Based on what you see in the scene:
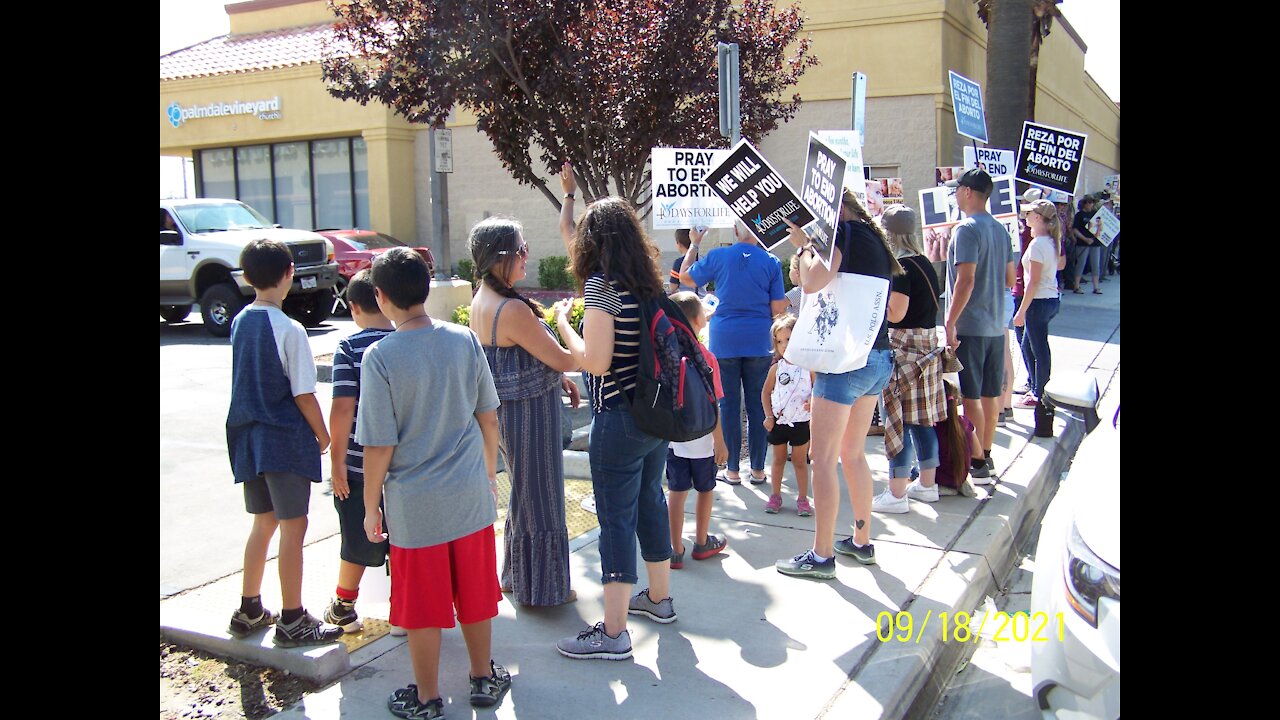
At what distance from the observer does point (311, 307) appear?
1595 cm

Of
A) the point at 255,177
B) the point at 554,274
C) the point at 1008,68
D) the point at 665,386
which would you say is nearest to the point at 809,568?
the point at 665,386

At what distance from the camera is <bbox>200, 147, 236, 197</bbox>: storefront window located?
2650 cm

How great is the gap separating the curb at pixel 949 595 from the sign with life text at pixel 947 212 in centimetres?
201

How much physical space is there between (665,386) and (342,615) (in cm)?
180

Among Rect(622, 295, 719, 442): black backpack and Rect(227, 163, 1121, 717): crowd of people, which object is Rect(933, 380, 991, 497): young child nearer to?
Rect(227, 163, 1121, 717): crowd of people

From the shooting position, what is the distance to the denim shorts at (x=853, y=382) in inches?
183

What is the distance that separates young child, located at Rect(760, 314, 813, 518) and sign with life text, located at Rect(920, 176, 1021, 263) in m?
2.97

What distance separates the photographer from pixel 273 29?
27.5 metres

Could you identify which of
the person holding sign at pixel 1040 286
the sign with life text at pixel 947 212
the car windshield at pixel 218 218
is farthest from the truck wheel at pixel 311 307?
the person holding sign at pixel 1040 286
